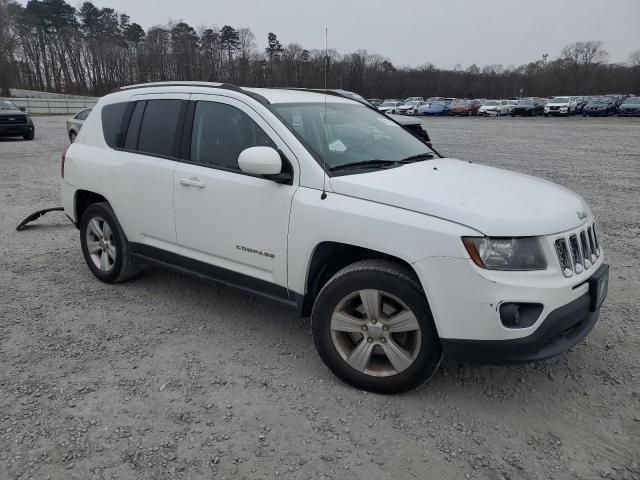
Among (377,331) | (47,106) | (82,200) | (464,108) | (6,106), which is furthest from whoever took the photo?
(464,108)

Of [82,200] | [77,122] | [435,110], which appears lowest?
[435,110]

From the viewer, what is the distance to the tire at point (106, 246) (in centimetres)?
454

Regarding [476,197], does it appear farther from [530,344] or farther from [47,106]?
[47,106]

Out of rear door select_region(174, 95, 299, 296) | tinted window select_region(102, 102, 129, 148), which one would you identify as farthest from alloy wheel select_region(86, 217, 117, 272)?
rear door select_region(174, 95, 299, 296)

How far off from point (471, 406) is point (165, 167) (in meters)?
2.82

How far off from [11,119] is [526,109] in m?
39.4

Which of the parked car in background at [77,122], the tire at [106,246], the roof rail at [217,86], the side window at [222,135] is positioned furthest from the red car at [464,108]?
the side window at [222,135]

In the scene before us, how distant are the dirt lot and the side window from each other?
1.09 meters

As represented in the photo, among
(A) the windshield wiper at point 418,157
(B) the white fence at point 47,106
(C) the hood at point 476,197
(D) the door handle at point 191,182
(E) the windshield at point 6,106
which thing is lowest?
(B) the white fence at point 47,106

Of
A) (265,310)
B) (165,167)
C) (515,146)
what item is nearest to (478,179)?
(265,310)

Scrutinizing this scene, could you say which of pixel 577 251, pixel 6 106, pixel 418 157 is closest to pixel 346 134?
pixel 418 157

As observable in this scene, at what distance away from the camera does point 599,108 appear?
4034 cm

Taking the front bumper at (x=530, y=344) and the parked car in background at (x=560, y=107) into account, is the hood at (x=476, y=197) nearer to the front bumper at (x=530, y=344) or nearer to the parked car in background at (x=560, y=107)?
the front bumper at (x=530, y=344)

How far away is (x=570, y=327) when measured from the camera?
9.20 feet
